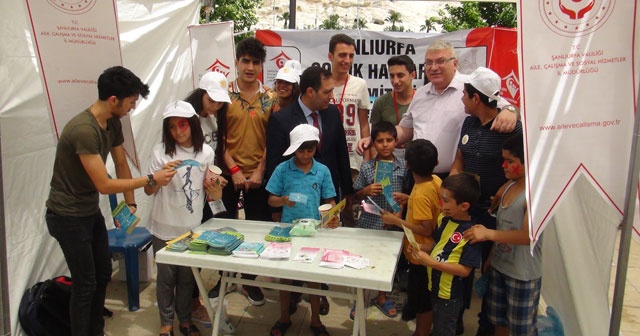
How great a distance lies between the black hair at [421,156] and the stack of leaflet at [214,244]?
3.34 ft

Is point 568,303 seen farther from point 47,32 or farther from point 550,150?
point 47,32

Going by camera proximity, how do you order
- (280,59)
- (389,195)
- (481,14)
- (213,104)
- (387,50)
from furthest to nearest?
(481,14) → (280,59) → (387,50) → (213,104) → (389,195)

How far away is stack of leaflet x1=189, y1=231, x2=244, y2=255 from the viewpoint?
2258 mm

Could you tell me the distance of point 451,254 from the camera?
229cm

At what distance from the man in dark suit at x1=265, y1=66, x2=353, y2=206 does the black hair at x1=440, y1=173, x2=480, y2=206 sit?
0.93 meters

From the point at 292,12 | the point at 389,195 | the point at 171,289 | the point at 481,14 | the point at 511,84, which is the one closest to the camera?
the point at 389,195

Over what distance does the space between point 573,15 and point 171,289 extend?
249cm

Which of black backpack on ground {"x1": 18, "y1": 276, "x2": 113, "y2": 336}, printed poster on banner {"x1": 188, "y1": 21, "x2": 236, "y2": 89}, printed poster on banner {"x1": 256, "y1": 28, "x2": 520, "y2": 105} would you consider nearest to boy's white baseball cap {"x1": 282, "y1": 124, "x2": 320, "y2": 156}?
black backpack on ground {"x1": 18, "y1": 276, "x2": 113, "y2": 336}

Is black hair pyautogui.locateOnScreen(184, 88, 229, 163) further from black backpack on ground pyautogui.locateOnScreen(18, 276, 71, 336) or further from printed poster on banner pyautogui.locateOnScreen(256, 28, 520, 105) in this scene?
printed poster on banner pyautogui.locateOnScreen(256, 28, 520, 105)

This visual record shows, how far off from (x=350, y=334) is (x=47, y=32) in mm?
2492

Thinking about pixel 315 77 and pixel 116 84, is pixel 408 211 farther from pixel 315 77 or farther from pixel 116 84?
pixel 116 84

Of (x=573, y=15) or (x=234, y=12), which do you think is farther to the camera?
(x=234, y=12)

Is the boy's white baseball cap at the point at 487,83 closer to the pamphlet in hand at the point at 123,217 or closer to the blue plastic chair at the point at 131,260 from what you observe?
the pamphlet in hand at the point at 123,217

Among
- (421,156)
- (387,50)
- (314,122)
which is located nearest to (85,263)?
(314,122)
